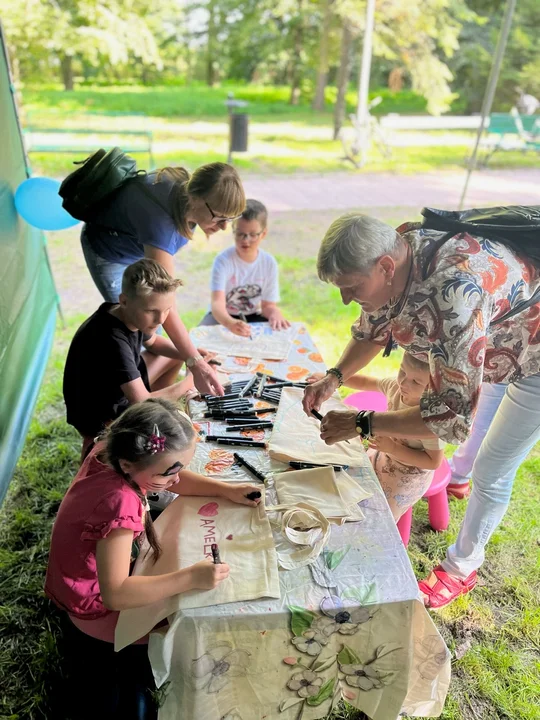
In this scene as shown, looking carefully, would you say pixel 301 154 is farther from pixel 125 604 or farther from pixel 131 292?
pixel 125 604

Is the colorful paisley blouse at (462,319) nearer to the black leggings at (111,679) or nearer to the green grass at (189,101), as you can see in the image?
the black leggings at (111,679)

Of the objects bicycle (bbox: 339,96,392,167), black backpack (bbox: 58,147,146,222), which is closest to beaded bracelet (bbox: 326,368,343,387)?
black backpack (bbox: 58,147,146,222)

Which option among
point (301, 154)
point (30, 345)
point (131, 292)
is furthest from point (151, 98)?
point (131, 292)

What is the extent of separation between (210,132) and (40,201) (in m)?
10.0

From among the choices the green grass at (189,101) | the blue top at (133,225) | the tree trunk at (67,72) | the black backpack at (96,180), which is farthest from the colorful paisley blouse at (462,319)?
the tree trunk at (67,72)

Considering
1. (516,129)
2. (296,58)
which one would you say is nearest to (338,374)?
(516,129)

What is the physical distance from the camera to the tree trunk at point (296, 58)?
55.9 ft

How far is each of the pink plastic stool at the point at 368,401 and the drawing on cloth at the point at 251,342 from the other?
0.39m

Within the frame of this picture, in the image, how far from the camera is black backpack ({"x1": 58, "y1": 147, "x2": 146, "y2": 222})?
2.39 metres

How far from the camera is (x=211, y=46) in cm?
2127

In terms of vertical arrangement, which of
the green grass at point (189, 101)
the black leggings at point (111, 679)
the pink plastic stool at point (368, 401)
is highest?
the pink plastic stool at point (368, 401)

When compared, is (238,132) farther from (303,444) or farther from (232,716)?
(232,716)

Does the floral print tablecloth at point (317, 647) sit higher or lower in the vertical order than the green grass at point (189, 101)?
higher

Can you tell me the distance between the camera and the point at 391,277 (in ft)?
5.12
